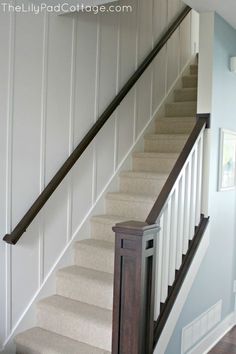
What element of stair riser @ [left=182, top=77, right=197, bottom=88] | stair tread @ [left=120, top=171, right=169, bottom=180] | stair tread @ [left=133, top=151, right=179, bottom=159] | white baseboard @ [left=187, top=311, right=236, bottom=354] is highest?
stair riser @ [left=182, top=77, right=197, bottom=88]

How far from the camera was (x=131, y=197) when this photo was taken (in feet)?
11.8

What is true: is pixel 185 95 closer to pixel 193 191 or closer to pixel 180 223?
pixel 193 191

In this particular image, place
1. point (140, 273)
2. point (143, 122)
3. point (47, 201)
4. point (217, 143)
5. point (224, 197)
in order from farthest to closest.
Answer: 1. point (143, 122)
2. point (224, 197)
3. point (217, 143)
4. point (47, 201)
5. point (140, 273)

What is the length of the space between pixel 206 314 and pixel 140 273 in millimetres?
A: 1494

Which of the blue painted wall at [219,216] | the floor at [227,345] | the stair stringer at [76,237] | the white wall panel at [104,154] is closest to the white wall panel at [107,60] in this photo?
the white wall panel at [104,154]

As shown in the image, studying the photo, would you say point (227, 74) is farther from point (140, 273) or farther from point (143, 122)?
point (140, 273)

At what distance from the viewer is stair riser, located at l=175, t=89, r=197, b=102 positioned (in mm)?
4715

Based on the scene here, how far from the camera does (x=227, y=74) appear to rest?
3.53 meters

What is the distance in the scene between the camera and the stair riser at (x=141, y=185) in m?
3.69

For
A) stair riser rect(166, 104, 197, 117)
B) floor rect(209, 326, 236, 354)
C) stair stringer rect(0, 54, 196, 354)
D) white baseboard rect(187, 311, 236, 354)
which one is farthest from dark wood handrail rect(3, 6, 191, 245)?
floor rect(209, 326, 236, 354)

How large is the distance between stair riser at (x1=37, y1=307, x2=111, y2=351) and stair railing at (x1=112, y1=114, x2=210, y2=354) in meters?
0.34

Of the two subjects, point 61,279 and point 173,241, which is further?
point 61,279

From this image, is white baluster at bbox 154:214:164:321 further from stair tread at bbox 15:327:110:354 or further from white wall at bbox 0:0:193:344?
white wall at bbox 0:0:193:344

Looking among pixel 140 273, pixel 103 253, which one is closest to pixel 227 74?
pixel 103 253
